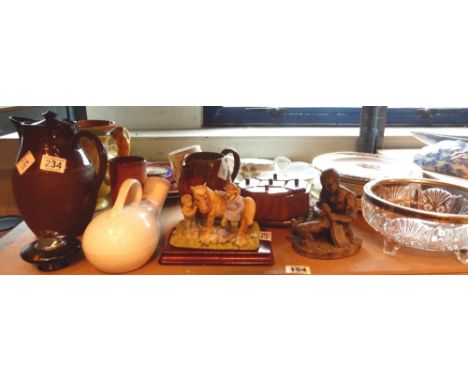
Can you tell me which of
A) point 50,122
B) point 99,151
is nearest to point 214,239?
point 99,151

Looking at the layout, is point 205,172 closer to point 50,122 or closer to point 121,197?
point 121,197

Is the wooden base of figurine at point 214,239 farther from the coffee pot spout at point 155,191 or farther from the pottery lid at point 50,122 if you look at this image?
the pottery lid at point 50,122

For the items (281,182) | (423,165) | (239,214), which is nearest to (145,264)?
(239,214)

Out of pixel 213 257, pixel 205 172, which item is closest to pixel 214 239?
pixel 213 257

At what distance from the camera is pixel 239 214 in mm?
766

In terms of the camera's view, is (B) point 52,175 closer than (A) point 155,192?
Yes

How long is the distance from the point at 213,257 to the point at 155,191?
23 cm

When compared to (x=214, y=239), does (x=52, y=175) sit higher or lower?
higher

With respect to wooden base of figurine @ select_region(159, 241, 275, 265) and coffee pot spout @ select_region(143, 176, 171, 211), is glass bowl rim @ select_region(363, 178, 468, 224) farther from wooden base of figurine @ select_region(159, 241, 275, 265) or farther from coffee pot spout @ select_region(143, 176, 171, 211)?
coffee pot spout @ select_region(143, 176, 171, 211)

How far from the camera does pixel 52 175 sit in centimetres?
74

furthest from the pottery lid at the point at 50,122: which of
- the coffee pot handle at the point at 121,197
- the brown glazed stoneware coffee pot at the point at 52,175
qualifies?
the coffee pot handle at the point at 121,197

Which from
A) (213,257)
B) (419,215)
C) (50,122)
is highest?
(50,122)

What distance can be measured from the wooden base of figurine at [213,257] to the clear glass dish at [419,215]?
244 mm
